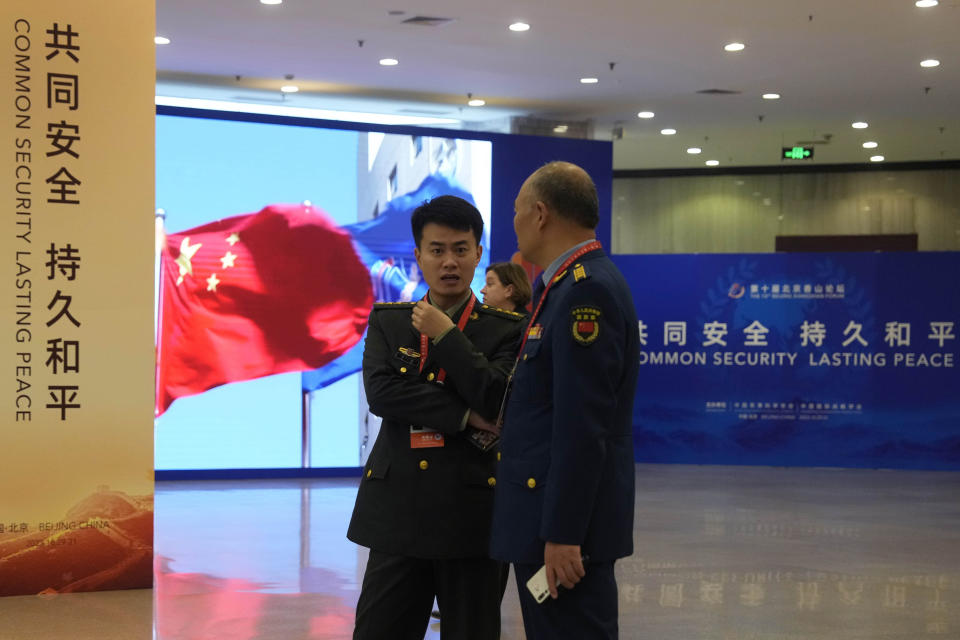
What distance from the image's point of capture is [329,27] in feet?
30.7

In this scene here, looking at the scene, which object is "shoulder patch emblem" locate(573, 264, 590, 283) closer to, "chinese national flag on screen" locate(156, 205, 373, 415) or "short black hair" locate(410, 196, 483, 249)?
"short black hair" locate(410, 196, 483, 249)

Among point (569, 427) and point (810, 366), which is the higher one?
point (569, 427)

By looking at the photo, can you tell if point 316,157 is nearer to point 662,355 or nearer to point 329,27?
point 329,27

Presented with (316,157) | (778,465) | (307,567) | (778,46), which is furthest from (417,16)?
(778,465)

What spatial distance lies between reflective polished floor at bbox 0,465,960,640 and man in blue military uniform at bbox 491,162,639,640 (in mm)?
2600

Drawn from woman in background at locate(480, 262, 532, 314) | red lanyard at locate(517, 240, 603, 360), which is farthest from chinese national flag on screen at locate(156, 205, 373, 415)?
red lanyard at locate(517, 240, 603, 360)

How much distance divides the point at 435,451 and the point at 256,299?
799 cm

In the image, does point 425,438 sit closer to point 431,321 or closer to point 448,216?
point 431,321

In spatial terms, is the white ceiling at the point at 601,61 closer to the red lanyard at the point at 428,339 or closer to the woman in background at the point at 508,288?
the woman in background at the point at 508,288

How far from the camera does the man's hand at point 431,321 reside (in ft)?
8.82

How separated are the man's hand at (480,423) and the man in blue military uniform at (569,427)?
0.18 metres

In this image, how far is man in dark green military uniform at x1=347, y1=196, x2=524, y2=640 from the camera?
2709 millimetres

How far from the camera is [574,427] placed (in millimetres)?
2332

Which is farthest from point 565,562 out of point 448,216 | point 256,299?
point 256,299
